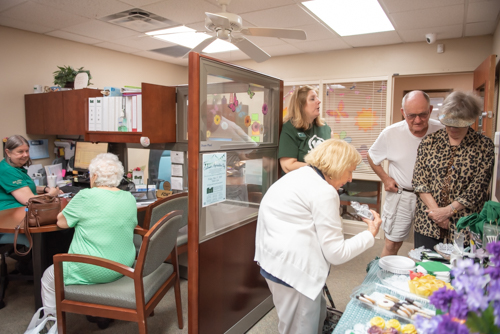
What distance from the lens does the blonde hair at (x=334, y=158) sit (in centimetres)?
152

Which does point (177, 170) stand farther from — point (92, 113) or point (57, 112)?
point (57, 112)

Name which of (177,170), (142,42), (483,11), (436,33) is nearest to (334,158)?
(177,170)

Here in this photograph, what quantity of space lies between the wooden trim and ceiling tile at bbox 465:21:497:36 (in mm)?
3379

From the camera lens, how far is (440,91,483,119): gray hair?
1.75 metres

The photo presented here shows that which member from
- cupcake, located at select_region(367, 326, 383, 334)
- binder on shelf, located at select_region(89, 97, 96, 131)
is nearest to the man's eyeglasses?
cupcake, located at select_region(367, 326, 383, 334)

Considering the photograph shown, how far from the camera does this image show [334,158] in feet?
4.98

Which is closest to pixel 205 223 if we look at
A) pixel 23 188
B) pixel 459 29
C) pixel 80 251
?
pixel 80 251

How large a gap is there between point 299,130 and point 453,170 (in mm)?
991

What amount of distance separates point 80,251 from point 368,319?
161cm

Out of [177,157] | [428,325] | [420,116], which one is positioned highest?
[420,116]

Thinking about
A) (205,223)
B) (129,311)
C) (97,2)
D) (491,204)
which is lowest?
(129,311)

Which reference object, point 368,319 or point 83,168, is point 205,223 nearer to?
point 368,319

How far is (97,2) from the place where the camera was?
3064mm

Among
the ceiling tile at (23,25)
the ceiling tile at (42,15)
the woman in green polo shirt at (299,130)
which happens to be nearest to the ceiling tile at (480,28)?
the woman in green polo shirt at (299,130)
